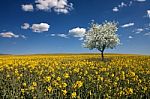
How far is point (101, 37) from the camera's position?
43875 mm

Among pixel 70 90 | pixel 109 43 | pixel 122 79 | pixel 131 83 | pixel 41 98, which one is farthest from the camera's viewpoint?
pixel 109 43

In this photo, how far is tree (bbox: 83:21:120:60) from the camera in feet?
141

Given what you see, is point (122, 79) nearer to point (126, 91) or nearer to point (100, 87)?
point (100, 87)

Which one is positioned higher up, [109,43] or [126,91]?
[109,43]

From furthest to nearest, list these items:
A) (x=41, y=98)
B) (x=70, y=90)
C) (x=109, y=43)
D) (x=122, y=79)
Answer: (x=109, y=43), (x=122, y=79), (x=70, y=90), (x=41, y=98)

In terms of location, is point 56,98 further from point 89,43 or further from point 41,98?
point 89,43

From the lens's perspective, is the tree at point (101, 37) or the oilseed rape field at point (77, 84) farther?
the tree at point (101, 37)

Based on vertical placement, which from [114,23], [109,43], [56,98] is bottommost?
[56,98]

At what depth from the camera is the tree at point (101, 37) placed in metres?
43.1

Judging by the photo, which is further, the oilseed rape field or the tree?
the tree

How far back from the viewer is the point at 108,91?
10.4 meters

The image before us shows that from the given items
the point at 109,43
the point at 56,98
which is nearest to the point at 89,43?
the point at 109,43

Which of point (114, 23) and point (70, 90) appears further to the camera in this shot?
point (114, 23)

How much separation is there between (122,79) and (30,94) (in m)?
4.15
